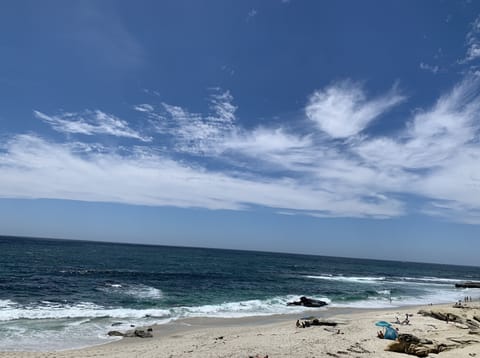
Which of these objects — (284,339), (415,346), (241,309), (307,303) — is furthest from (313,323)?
(307,303)

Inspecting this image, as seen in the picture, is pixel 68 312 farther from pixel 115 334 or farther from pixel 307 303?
Result: pixel 307 303

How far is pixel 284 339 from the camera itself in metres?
19.9

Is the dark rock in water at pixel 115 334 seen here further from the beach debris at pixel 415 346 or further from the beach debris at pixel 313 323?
the beach debris at pixel 415 346

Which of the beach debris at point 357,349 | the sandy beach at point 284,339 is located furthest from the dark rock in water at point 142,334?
the beach debris at point 357,349

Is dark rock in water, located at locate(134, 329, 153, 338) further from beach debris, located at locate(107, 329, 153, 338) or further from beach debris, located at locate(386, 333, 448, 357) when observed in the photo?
beach debris, located at locate(386, 333, 448, 357)

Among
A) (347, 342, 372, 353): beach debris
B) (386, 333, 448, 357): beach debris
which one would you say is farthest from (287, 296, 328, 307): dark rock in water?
(386, 333, 448, 357): beach debris

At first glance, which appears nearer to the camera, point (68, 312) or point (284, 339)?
point (284, 339)

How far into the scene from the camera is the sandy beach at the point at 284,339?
16.9 metres

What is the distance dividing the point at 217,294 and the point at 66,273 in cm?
2480

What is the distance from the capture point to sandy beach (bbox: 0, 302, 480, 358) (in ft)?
55.3

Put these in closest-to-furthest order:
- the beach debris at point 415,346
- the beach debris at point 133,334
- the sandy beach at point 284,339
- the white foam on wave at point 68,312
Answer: the sandy beach at point 284,339, the beach debris at point 415,346, the beach debris at point 133,334, the white foam on wave at point 68,312

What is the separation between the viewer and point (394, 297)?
157 feet

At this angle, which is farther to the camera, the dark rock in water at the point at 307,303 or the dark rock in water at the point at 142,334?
the dark rock in water at the point at 307,303

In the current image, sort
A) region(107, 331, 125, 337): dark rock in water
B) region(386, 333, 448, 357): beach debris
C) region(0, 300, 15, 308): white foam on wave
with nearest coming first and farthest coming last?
region(386, 333, 448, 357): beach debris < region(107, 331, 125, 337): dark rock in water < region(0, 300, 15, 308): white foam on wave
